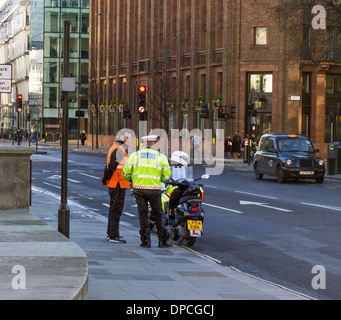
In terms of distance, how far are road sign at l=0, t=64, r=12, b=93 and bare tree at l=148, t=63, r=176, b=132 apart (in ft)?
148

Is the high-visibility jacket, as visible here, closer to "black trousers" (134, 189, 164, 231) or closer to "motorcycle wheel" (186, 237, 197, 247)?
"black trousers" (134, 189, 164, 231)

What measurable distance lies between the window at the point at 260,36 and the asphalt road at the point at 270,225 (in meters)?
27.1

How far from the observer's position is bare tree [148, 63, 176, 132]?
6008cm

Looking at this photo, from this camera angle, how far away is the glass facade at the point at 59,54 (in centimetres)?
10406

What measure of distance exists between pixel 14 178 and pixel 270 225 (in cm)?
490

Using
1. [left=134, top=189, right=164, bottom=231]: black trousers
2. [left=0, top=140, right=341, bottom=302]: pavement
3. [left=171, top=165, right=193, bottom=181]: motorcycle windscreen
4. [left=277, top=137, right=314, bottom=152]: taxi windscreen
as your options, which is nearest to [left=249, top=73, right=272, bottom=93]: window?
[left=277, top=137, right=314, bottom=152]: taxi windscreen

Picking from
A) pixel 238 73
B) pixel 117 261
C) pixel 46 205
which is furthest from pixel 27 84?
pixel 117 261

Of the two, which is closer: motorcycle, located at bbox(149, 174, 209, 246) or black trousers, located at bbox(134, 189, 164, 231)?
black trousers, located at bbox(134, 189, 164, 231)

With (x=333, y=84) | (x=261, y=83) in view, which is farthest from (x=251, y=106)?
(x=333, y=84)

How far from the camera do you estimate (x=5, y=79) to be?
42.8 ft

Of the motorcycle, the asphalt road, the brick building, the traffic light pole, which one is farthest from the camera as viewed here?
the brick building

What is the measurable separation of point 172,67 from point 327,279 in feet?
180

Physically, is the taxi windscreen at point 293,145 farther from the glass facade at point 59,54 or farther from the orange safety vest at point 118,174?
the glass facade at point 59,54

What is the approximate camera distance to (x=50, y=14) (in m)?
104
